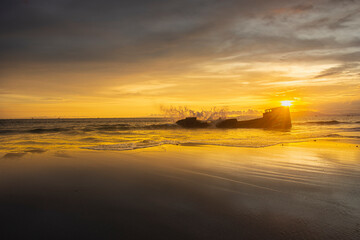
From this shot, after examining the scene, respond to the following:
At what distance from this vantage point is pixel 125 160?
7.97 m

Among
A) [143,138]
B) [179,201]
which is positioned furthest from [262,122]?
[179,201]

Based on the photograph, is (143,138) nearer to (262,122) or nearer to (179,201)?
(179,201)

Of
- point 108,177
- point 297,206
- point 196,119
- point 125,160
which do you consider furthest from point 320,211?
point 196,119

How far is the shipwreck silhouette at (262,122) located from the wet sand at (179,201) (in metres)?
30.2

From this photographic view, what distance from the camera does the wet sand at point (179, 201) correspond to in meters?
3.04

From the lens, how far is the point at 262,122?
36625mm

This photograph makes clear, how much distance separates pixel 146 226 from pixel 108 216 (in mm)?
717

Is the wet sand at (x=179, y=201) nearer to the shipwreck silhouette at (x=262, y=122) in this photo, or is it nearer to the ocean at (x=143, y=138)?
the ocean at (x=143, y=138)

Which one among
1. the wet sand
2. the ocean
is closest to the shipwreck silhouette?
the ocean

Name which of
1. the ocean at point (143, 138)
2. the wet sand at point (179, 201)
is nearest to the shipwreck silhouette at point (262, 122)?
the ocean at point (143, 138)

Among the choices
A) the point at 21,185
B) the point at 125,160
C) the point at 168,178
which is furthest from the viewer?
the point at 125,160

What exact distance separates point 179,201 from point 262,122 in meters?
35.4

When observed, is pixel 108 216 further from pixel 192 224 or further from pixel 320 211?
pixel 320 211

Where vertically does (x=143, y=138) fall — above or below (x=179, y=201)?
above
